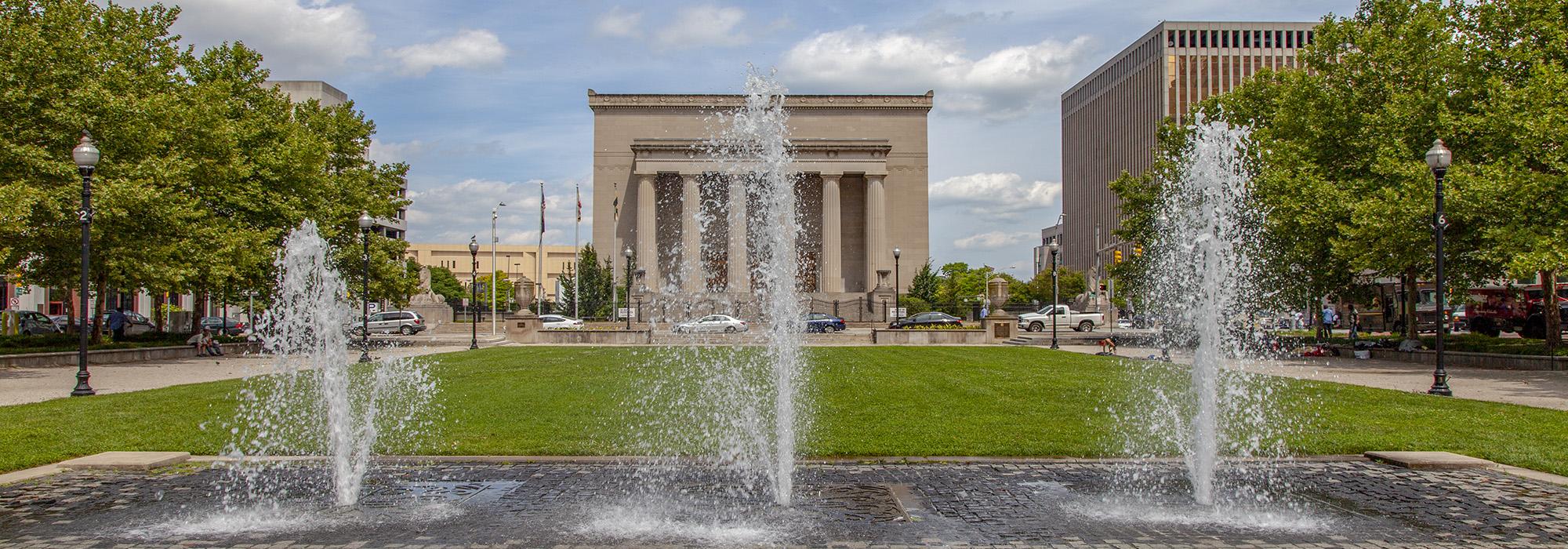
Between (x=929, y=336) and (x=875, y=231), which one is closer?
(x=929, y=336)

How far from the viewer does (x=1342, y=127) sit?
103ft

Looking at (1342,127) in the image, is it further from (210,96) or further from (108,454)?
(210,96)

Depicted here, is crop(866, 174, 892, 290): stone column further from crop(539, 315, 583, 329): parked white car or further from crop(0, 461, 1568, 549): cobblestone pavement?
crop(0, 461, 1568, 549): cobblestone pavement

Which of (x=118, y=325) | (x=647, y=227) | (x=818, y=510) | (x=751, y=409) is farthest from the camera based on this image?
(x=647, y=227)

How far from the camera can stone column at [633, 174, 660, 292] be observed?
229 ft

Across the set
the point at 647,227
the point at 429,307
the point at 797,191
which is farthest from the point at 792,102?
the point at 429,307

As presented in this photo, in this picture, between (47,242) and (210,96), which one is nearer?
(47,242)

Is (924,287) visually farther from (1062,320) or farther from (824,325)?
(824,325)

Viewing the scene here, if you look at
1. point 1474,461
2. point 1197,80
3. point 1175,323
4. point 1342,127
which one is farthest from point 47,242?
point 1197,80

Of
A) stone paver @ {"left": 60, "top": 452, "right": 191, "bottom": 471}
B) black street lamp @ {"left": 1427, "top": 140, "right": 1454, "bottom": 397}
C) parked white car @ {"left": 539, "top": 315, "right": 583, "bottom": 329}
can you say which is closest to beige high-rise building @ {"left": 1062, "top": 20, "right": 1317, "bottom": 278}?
parked white car @ {"left": 539, "top": 315, "right": 583, "bottom": 329}

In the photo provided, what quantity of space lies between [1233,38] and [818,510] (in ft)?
368

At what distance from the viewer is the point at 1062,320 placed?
60.5 metres

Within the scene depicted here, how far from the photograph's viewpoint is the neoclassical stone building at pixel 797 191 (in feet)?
225

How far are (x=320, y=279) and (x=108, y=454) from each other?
2.73m
